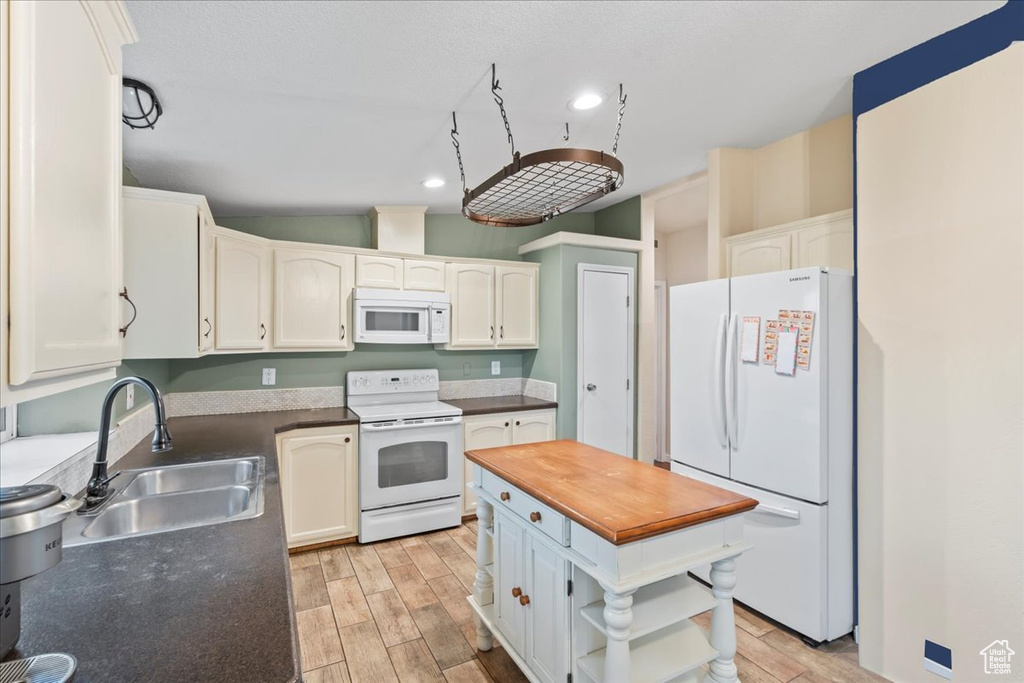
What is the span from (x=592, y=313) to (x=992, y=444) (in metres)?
2.68

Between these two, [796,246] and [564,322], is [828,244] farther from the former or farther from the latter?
[564,322]

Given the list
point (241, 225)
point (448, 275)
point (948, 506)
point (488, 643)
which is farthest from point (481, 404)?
point (948, 506)

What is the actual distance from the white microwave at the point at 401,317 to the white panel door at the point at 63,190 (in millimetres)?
2462

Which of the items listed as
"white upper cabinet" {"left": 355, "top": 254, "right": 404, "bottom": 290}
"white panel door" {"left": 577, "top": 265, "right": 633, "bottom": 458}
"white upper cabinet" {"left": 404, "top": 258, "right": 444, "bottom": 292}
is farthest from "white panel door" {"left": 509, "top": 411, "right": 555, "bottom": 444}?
"white upper cabinet" {"left": 355, "top": 254, "right": 404, "bottom": 290}

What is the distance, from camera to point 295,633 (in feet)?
3.20

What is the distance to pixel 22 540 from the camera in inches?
30.8

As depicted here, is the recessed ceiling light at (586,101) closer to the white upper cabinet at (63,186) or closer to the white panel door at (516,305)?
the white upper cabinet at (63,186)

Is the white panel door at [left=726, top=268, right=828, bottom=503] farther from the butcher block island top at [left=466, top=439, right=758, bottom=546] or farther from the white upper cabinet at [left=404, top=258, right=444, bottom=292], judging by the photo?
the white upper cabinet at [left=404, top=258, right=444, bottom=292]

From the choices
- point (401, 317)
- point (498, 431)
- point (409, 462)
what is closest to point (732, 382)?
point (498, 431)

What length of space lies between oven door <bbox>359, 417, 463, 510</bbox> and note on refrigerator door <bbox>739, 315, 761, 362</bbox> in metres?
1.96

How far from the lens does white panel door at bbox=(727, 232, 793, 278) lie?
273 cm

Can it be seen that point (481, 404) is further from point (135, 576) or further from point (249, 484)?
point (135, 576)

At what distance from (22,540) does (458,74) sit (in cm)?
184

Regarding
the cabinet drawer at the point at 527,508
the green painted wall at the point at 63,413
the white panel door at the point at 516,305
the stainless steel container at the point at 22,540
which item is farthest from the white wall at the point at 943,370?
the green painted wall at the point at 63,413
